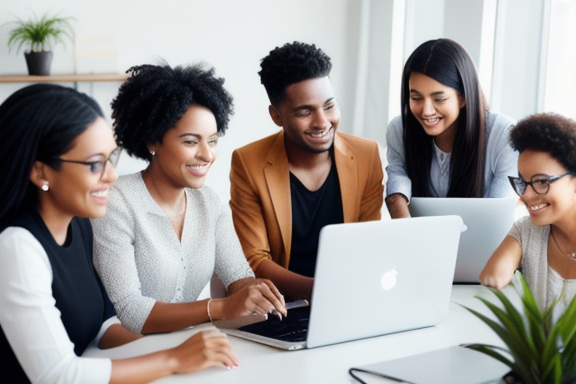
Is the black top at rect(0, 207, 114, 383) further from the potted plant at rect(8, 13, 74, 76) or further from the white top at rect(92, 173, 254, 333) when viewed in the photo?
the potted plant at rect(8, 13, 74, 76)

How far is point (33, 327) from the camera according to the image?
1.44 m

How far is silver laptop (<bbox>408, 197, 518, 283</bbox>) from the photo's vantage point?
2.20 metres

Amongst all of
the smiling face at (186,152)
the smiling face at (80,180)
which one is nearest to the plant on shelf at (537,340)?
the smiling face at (80,180)

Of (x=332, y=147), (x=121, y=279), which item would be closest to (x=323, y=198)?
(x=332, y=147)

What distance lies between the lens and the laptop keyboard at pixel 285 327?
1.75 m

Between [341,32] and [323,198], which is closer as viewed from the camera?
[323,198]

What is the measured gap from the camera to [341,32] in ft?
19.1

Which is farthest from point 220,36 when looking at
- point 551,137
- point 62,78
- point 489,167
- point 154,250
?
point 551,137

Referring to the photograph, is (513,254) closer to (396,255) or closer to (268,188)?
(396,255)

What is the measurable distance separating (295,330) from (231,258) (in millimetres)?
455

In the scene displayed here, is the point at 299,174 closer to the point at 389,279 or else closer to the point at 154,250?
the point at 154,250

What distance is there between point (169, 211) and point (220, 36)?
3808mm

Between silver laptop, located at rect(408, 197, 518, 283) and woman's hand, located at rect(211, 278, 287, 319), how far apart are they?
594 mm

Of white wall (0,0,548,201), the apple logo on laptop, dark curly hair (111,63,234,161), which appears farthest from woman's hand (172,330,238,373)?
white wall (0,0,548,201)
